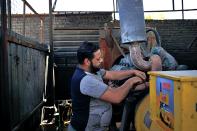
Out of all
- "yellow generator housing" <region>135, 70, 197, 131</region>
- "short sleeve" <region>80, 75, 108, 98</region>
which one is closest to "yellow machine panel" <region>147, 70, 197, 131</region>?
"yellow generator housing" <region>135, 70, 197, 131</region>

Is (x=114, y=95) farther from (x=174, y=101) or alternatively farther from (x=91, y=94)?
(x=174, y=101)

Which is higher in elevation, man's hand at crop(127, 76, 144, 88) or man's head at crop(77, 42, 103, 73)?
man's head at crop(77, 42, 103, 73)

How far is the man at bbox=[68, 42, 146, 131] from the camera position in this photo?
3.31 meters

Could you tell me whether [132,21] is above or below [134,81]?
above

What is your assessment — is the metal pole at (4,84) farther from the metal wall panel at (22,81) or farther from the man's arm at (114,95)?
the man's arm at (114,95)

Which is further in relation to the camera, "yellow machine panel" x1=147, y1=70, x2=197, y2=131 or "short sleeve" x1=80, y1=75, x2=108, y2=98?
"short sleeve" x1=80, y1=75, x2=108, y2=98

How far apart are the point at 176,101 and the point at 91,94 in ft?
3.14

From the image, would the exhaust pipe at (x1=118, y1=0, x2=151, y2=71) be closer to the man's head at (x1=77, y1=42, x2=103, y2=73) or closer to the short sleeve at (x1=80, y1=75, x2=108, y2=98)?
the man's head at (x1=77, y1=42, x2=103, y2=73)

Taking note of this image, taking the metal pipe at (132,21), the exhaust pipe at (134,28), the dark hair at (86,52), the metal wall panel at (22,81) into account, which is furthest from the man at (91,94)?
the metal pipe at (132,21)

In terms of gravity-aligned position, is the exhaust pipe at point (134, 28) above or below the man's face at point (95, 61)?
above

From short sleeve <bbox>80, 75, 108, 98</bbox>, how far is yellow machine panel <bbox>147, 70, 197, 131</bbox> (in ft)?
1.67

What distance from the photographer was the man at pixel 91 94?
10.9ft

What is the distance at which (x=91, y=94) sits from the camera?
10.8 ft

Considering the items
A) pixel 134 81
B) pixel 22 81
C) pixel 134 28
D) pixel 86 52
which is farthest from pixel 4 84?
pixel 134 28
